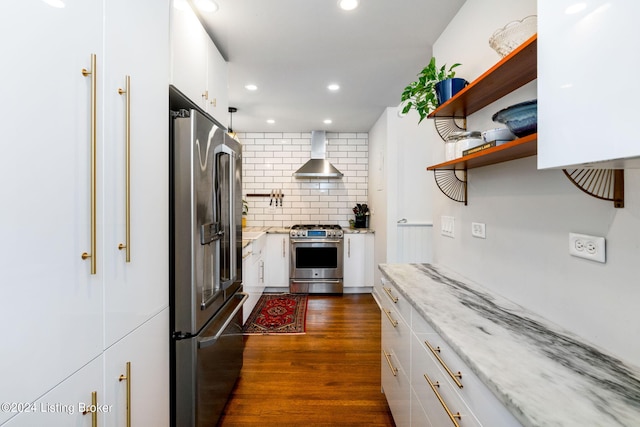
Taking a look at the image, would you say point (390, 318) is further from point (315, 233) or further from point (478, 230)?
point (315, 233)

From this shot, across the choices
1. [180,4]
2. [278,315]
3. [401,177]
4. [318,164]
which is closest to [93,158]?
[180,4]

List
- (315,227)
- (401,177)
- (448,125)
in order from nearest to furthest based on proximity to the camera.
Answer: (448,125) < (401,177) < (315,227)

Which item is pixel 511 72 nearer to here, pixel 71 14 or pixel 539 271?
pixel 539 271

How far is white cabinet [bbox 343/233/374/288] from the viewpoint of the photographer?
13.6 ft

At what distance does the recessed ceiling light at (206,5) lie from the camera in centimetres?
162

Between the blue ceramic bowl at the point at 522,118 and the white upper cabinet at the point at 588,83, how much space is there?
249 millimetres

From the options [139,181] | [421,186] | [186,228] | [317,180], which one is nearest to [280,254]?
[317,180]

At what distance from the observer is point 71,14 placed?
77 centimetres

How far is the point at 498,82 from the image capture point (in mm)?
1190

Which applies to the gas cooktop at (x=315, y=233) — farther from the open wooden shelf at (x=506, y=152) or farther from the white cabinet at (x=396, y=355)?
the open wooden shelf at (x=506, y=152)

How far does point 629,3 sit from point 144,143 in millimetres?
1392

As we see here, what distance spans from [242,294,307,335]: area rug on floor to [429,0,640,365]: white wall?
187 cm

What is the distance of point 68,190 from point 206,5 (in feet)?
4.76

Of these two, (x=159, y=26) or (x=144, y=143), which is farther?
(x=159, y=26)
